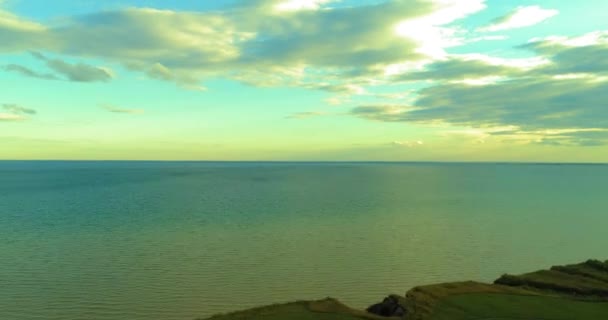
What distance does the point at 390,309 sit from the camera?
30.7 meters

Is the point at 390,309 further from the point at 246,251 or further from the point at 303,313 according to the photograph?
the point at 246,251

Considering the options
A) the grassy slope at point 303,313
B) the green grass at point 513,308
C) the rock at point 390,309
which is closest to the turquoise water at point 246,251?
the grassy slope at point 303,313

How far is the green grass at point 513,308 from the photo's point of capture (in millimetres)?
28859

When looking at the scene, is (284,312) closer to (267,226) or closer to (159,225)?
(267,226)

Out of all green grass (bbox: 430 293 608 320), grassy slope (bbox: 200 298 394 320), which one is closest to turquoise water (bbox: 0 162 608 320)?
grassy slope (bbox: 200 298 394 320)

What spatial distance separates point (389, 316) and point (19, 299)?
29576 millimetres

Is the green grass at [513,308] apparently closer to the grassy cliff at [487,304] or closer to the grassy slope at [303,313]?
the grassy cliff at [487,304]

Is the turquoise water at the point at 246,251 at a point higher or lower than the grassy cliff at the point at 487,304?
lower

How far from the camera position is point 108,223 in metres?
71.6

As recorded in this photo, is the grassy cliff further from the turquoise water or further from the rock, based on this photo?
the turquoise water

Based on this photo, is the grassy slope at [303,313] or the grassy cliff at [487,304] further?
the grassy cliff at [487,304]

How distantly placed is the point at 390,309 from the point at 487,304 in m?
6.84

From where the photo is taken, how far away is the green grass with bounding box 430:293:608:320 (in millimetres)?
28859

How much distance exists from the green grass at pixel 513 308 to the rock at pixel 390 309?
2.08 metres
